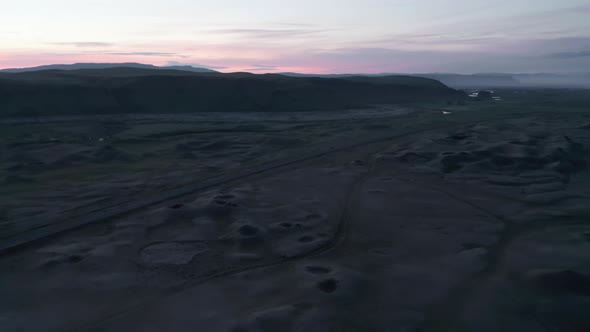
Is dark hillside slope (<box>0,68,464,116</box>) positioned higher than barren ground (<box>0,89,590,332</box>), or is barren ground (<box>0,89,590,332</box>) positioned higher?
dark hillside slope (<box>0,68,464,116</box>)

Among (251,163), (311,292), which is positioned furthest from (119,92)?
(311,292)

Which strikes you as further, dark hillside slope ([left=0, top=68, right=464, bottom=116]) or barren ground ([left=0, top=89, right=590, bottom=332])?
dark hillside slope ([left=0, top=68, right=464, bottom=116])

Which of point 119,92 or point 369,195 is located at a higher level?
point 119,92

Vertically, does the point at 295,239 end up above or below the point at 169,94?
below

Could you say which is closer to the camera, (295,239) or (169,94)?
(295,239)

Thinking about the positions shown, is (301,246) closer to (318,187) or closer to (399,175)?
(318,187)

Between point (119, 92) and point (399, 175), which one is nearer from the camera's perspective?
point (399, 175)

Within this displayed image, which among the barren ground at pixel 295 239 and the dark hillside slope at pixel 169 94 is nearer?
the barren ground at pixel 295 239

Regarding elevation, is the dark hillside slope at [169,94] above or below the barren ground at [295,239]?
above
